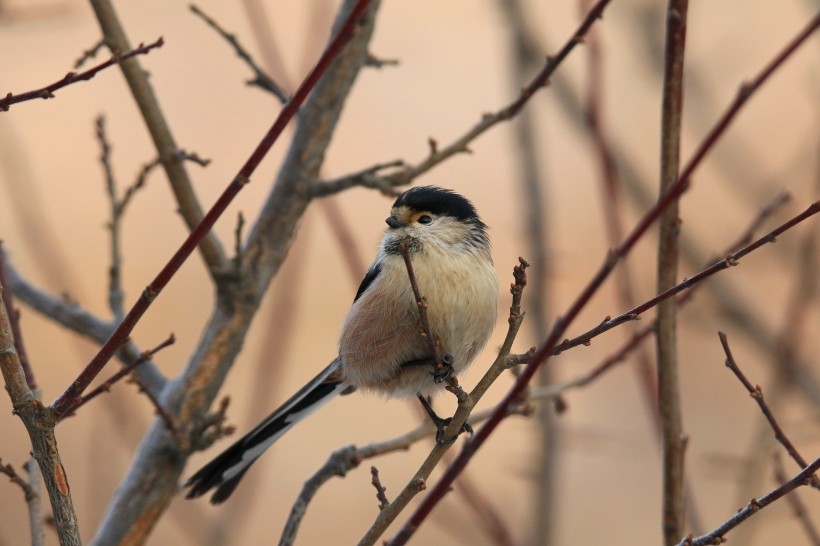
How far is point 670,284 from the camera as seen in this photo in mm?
2160

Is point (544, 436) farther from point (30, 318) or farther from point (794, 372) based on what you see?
point (30, 318)

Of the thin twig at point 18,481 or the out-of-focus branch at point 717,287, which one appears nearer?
the thin twig at point 18,481

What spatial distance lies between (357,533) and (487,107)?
8.61ft

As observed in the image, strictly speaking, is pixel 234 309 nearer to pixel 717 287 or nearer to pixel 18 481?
pixel 18 481

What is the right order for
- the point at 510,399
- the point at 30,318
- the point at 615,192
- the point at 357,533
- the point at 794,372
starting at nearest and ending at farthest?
1. the point at 510,399
2. the point at 615,192
3. the point at 794,372
4. the point at 357,533
5. the point at 30,318

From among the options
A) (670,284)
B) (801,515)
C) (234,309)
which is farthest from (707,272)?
(234,309)

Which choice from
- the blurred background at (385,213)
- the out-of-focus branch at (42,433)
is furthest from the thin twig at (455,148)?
the blurred background at (385,213)

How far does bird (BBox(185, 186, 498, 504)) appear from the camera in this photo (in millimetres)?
2617

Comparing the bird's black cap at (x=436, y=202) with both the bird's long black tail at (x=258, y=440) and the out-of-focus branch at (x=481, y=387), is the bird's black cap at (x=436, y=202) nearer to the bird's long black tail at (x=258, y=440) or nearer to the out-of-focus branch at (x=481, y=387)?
the bird's long black tail at (x=258, y=440)

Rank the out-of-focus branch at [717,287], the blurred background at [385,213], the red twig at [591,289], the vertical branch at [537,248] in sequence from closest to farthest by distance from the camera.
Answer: the red twig at [591,289], the vertical branch at [537,248], the out-of-focus branch at [717,287], the blurred background at [385,213]

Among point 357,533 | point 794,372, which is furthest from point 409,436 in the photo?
point 357,533

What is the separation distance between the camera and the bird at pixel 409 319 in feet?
8.59

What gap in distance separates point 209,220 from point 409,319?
1.19 m

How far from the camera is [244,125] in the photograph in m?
5.95
